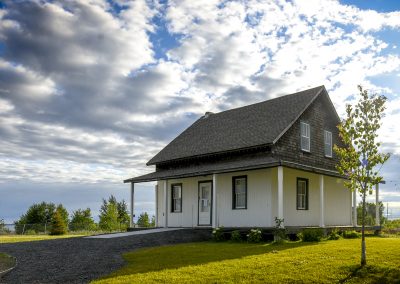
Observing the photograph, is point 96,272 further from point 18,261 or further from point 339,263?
point 339,263

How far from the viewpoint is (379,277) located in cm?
1153

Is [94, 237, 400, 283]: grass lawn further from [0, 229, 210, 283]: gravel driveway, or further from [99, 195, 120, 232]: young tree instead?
[99, 195, 120, 232]: young tree

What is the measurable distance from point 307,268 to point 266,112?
46.6ft

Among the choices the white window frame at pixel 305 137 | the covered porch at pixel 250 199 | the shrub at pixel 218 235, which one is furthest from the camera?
the white window frame at pixel 305 137

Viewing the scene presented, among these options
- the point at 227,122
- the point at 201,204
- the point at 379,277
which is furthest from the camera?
the point at 227,122

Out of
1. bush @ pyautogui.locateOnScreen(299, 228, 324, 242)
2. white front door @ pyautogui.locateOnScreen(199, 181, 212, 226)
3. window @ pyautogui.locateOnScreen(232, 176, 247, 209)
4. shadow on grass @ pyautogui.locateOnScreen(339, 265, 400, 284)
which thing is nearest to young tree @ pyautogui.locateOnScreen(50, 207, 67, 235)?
white front door @ pyautogui.locateOnScreen(199, 181, 212, 226)

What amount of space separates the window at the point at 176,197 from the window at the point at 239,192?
4.60 metres

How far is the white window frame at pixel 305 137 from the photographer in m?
23.3

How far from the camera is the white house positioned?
70.5 ft

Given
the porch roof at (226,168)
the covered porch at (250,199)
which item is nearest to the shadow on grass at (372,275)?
the covered porch at (250,199)

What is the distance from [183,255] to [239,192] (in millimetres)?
7976

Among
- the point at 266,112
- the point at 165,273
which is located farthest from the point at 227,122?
the point at 165,273

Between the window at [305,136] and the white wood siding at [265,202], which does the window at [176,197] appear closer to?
the white wood siding at [265,202]

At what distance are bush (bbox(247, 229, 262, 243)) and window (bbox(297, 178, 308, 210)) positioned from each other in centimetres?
460
